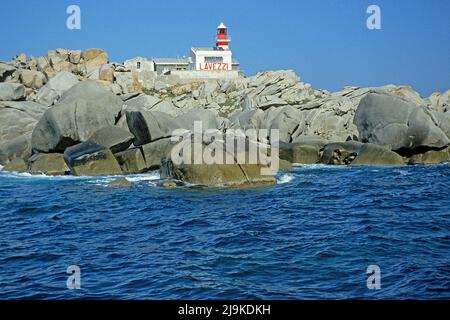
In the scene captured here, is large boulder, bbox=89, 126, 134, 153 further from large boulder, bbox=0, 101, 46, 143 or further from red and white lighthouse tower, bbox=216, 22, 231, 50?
red and white lighthouse tower, bbox=216, 22, 231, 50

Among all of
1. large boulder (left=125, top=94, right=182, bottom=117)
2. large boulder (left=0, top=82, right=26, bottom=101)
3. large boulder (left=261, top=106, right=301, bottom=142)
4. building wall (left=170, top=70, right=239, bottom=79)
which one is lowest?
large boulder (left=261, top=106, right=301, bottom=142)

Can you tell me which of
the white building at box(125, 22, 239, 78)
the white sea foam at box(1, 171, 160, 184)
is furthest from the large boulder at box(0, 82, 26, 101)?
the white building at box(125, 22, 239, 78)

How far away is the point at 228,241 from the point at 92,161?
17159 mm

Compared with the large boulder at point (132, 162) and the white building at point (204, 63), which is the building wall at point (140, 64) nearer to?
the white building at point (204, 63)

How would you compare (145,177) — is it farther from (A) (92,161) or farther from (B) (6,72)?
(B) (6,72)

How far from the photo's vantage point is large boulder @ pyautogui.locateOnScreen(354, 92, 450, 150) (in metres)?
34.7

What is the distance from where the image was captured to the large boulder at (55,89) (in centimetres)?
4986

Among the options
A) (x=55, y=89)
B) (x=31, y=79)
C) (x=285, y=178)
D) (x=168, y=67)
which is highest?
(x=168, y=67)

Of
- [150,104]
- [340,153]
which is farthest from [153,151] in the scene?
[150,104]

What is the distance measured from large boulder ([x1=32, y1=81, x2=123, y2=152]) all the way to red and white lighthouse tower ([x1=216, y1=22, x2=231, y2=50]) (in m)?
60.1

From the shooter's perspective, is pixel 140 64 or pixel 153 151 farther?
pixel 140 64

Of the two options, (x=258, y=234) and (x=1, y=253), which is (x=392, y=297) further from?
(x=1, y=253)

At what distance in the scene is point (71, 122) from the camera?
105 feet
